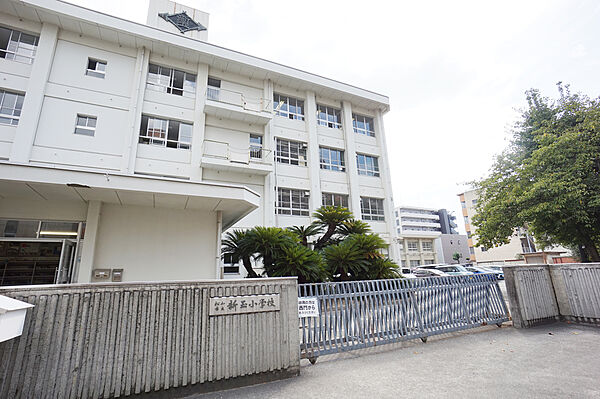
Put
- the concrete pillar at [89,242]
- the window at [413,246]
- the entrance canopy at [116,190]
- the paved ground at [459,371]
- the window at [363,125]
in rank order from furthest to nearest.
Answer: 1. the window at [413,246]
2. the window at [363,125]
3. the concrete pillar at [89,242]
4. the entrance canopy at [116,190]
5. the paved ground at [459,371]

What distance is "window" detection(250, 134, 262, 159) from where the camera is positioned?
16.5 meters

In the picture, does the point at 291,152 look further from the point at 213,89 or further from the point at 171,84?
the point at 171,84

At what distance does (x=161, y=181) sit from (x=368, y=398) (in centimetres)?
613

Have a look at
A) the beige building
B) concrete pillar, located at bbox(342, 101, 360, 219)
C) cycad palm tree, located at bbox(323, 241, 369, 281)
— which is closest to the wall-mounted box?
cycad palm tree, located at bbox(323, 241, 369, 281)

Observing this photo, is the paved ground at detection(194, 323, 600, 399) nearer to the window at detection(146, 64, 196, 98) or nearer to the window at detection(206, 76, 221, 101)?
the window at detection(206, 76, 221, 101)

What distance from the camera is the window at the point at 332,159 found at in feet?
61.5

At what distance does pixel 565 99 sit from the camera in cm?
1452

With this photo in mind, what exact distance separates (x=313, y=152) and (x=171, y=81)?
8983 mm

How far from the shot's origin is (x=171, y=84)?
50.8ft

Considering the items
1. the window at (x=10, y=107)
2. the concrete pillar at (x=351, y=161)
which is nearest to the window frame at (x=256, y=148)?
the concrete pillar at (x=351, y=161)

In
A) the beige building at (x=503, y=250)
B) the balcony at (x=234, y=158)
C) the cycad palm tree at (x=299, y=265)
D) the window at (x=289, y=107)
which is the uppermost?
the window at (x=289, y=107)

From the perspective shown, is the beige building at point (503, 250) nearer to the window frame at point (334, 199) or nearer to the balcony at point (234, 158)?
the window frame at point (334, 199)

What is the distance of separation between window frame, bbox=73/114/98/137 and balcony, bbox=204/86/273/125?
5.12 m

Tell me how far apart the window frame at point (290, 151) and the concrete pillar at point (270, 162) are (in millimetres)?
536
